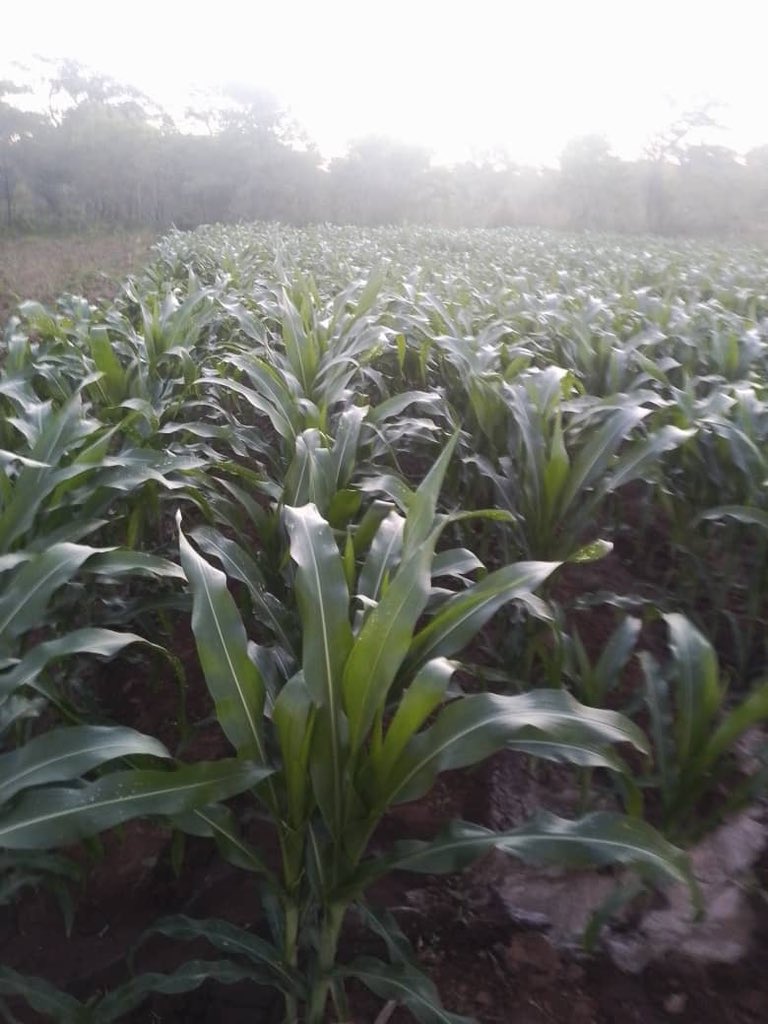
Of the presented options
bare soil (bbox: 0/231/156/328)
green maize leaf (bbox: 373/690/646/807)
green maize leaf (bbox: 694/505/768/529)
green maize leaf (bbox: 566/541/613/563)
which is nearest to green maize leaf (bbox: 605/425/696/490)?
green maize leaf (bbox: 694/505/768/529)

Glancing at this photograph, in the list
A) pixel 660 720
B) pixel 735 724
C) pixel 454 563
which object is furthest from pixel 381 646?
pixel 660 720

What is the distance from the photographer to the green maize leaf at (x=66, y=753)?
0.96 m

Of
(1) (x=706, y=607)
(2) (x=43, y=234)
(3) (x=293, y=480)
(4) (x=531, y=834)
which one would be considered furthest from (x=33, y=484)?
(2) (x=43, y=234)

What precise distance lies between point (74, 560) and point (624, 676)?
4.62 feet

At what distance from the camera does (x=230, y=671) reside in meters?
1.03

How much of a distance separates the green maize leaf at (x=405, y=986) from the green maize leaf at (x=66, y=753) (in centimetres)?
41

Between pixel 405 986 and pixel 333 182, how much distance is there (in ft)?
120

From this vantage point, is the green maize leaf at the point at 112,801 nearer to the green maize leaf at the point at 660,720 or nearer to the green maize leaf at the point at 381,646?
the green maize leaf at the point at 381,646

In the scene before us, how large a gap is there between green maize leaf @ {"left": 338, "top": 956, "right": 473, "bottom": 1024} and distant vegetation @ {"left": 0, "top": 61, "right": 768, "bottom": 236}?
31.4 metres

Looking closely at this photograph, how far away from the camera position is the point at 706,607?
2.38 meters

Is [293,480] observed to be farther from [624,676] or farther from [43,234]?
[43,234]

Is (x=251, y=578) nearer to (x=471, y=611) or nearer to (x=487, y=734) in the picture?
(x=471, y=611)

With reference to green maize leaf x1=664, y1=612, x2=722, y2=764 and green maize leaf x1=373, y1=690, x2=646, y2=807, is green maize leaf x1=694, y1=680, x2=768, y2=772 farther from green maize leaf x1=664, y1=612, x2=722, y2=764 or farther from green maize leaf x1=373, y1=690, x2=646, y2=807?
green maize leaf x1=373, y1=690, x2=646, y2=807

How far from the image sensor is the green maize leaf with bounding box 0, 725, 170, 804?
3.15 feet
